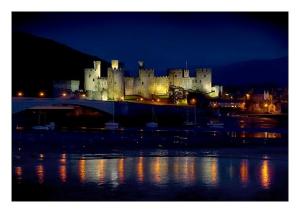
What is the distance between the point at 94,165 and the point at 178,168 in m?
0.96

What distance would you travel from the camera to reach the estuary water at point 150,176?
6160mm

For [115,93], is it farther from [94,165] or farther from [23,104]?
[94,165]

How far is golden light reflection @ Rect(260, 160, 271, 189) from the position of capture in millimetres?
6758

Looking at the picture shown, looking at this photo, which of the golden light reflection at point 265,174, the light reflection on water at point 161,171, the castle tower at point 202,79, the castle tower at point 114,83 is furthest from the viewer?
the castle tower at point 202,79

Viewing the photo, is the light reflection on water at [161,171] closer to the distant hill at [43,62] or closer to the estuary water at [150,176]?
the estuary water at [150,176]

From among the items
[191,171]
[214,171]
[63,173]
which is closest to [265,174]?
[214,171]

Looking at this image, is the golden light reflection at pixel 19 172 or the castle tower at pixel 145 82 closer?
the golden light reflection at pixel 19 172

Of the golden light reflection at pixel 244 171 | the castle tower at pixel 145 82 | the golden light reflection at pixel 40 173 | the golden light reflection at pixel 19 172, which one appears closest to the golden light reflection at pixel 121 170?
the golden light reflection at pixel 40 173

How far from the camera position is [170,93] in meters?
27.0

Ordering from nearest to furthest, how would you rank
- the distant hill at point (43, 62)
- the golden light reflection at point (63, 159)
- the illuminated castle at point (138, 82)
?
1. the golden light reflection at point (63, 159)
2. the illuminated castle at point (138, 82)
3. the distant hill at point (43, 62)

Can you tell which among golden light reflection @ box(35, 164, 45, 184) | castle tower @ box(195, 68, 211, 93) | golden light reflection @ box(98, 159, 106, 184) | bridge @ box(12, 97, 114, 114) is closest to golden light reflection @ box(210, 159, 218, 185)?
golden light reflection @ box(98, 159, 106, 184)

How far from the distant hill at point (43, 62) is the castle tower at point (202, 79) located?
537 centimetres

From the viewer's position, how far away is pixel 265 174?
24.4ft
